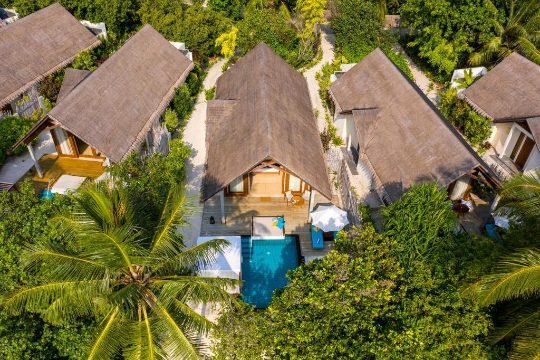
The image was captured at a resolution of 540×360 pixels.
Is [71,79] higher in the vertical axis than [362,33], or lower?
higher

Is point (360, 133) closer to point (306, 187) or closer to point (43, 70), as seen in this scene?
point (306, 187)

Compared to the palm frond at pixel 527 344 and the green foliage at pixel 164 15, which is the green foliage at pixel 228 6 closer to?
the green foliage at pixel 164 15

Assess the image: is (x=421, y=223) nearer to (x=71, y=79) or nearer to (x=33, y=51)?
(x=71, y=79)

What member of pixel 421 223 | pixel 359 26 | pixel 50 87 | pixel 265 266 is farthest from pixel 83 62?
pixel 421 223

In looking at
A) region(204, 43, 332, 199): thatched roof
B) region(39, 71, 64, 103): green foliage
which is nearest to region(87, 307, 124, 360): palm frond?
region(204, 43, 332, 199): thatched roof

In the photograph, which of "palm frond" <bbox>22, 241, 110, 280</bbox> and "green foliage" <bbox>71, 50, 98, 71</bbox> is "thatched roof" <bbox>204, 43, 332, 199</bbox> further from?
"green foliage" <bbox>71, 50, 98, 71</bbox>

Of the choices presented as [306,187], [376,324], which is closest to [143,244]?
[376,324]
